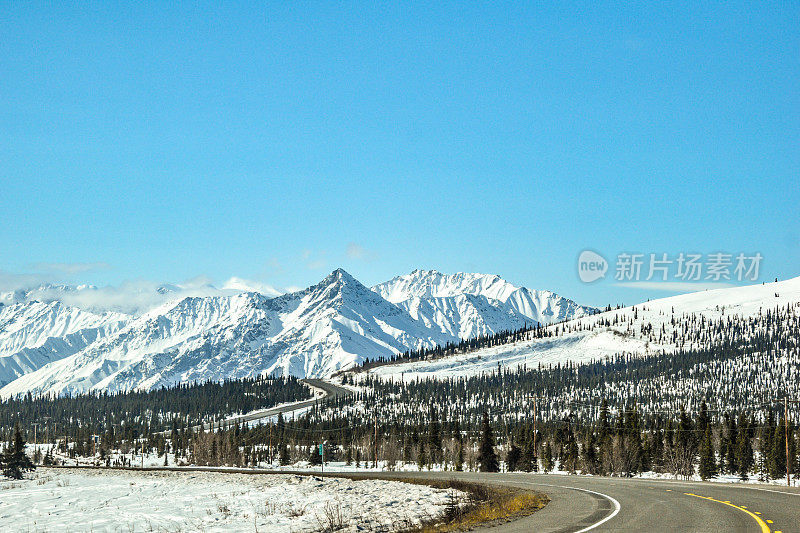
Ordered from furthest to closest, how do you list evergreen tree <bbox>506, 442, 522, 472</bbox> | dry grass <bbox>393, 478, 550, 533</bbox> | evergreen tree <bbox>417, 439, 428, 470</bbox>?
evergreen tree <bbox>417, 439, 428, 470</bbox> < evergreen tree <bbox>506, 442, 522, 472</bbox> < dry grass <bbox>393, 478, 550, 533</bbox>

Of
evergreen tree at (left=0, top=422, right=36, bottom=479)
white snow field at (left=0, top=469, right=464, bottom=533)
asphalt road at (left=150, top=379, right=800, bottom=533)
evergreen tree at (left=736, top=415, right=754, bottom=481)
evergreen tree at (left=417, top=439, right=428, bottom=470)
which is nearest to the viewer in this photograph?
asphalt road at (left=150, top=379, right=800, bottom=533)

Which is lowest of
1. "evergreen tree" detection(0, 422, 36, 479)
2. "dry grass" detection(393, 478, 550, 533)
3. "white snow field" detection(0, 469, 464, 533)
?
"evergreen tree" detection(0, 422, 36, 479)

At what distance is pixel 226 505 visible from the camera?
46.8 m

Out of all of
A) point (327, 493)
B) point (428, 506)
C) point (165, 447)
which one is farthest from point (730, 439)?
point (165, 447)

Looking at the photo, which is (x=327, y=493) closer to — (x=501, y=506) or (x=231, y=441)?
(x=501, y=506)

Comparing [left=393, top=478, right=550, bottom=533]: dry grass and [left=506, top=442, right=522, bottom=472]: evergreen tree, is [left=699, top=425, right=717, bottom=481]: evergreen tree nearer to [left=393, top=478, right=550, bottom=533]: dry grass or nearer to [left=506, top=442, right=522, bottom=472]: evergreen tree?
[left=506, top=442, right=522, bottom=472]: evergreen tree

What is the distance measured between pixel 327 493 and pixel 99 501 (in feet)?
56.8

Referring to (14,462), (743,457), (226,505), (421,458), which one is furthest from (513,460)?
(14,462)

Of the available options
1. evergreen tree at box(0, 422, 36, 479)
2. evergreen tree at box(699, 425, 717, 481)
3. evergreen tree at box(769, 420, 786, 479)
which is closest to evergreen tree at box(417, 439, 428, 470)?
evergreen tree at box(699, 425, 717, 481)

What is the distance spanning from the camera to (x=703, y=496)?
112 ft

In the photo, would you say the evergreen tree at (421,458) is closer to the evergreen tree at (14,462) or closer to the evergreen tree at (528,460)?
the evergreen tree at (528,460)

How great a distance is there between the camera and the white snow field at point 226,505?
34969 mm

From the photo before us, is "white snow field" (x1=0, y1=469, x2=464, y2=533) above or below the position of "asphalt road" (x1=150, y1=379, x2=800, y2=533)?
below

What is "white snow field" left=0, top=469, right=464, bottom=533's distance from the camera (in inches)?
1377
